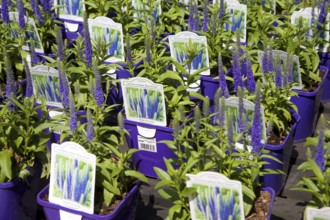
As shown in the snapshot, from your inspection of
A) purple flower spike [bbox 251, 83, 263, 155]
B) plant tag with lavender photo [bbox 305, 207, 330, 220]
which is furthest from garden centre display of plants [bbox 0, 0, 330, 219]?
plant tag with lavender photo [bbox 305, 207, 330, 220]

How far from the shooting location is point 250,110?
3639mm

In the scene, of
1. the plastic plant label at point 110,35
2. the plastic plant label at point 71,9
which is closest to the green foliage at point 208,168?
the plastic plant label at point 110,35

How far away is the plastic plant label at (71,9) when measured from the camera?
554 cm

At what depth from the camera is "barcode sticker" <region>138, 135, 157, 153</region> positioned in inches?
160

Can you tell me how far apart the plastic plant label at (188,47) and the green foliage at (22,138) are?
1.26 meters

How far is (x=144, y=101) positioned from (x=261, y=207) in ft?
3.67

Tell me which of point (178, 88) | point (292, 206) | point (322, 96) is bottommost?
point (292, 206)

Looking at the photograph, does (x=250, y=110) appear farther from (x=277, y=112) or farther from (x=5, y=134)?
(x=5, y=134)

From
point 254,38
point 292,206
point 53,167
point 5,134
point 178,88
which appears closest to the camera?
point 53,167

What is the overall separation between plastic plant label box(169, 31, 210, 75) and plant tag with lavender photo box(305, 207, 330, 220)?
74.4 inches

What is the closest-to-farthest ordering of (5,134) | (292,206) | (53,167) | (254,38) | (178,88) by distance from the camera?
(53,167), (5,134), (292,206), (178,88), (254,38)

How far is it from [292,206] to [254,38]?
1687mm

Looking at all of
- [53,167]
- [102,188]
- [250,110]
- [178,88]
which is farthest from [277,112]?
[53,167]

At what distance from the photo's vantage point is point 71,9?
5.57 meters
